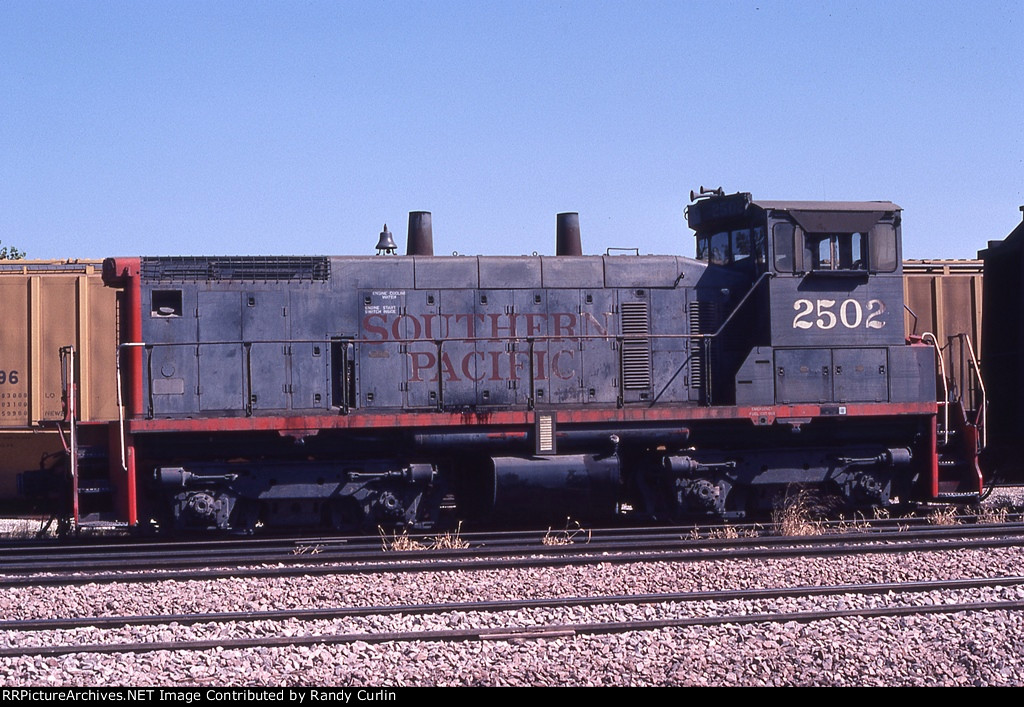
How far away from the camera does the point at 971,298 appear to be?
16.2m

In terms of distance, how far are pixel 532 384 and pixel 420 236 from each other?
2343 mm

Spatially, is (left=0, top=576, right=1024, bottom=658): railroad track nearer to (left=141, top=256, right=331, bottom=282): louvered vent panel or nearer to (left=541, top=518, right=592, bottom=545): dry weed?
(left=541, top=518, right=592, bottom=545): dry weed

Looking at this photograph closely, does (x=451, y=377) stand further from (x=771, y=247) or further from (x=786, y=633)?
(x=786, y=633)

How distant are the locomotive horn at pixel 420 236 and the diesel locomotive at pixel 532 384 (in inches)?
1.3

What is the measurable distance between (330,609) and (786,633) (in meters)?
3.31

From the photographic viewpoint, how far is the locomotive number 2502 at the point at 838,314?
1130cm

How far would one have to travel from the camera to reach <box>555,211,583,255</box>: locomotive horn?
1240 cm

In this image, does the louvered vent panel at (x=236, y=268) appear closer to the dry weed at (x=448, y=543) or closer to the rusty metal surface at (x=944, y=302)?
the dry weed at (x=448, y=543)

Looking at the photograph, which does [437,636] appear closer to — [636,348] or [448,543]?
[448,543]

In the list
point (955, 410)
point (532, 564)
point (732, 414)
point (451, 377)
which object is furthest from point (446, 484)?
point (955, 410)

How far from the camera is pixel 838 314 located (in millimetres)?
11391

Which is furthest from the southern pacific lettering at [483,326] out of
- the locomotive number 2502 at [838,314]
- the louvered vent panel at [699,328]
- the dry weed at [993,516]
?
the dry weed at [993,516]

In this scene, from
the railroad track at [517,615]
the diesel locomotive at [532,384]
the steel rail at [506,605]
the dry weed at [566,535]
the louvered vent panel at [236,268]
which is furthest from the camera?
the louvered vent panel at [236,268]

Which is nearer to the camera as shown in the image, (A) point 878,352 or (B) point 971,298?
(A) point 878,352
